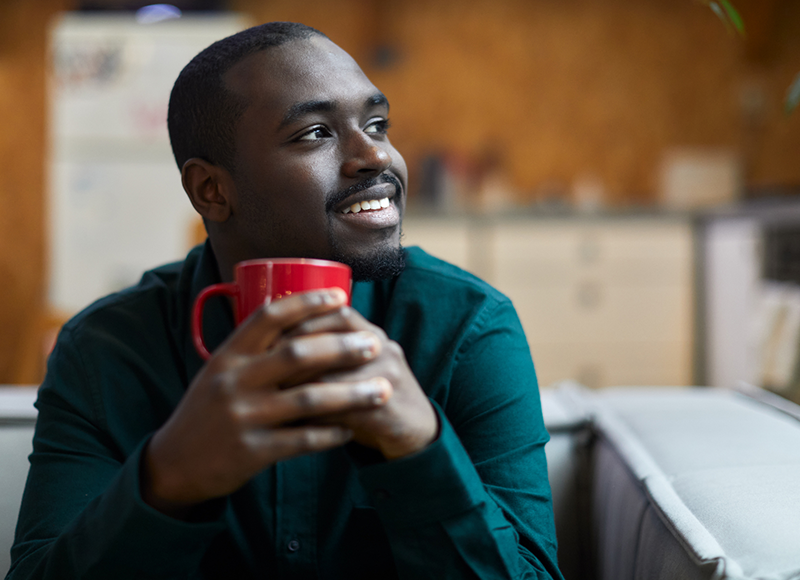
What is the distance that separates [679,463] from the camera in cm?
81

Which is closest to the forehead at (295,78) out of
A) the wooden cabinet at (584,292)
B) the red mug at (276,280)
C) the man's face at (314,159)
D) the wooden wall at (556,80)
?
the man's face at (314,159)

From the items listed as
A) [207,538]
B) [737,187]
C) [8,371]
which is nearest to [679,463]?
[207,538]

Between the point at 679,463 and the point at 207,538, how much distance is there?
0.55 meters

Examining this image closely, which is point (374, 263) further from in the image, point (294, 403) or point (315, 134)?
point (294, 403)

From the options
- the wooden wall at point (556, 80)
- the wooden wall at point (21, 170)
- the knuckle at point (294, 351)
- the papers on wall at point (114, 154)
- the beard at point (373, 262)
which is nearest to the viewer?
the knuckle at point (294, 351)

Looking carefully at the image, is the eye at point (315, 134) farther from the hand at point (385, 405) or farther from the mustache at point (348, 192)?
the hand at point (385, 405)

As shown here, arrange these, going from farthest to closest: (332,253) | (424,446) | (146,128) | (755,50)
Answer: (755,50)
(146,128)
(332,253)
(424,446)

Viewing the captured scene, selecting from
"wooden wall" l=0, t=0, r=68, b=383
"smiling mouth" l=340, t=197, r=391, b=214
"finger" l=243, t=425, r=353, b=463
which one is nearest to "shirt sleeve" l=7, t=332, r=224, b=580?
"finger" l=243, t=425, r=353, b=463

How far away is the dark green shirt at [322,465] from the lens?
60cm

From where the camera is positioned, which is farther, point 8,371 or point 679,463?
point 8,371

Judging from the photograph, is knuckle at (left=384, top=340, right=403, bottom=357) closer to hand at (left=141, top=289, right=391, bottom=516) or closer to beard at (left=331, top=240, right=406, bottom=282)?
hand at (left=141, top=289, right=391, bottom=516)

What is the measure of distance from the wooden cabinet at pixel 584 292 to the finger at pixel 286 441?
304 centimetres

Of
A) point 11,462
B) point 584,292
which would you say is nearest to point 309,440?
point 11,462

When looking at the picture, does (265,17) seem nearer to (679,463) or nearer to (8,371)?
(8,371)
